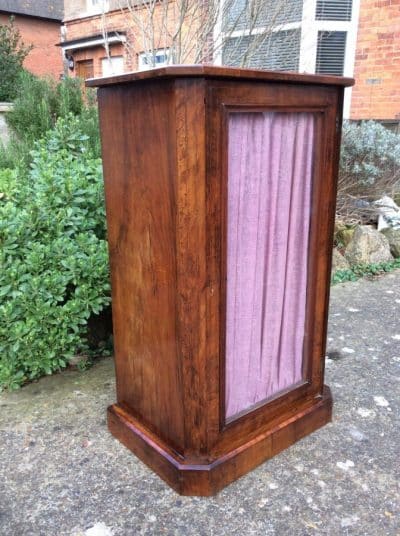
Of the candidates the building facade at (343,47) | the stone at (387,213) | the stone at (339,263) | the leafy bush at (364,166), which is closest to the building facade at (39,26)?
the building facade at (343,47)

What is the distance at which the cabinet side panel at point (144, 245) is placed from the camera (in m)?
1.56

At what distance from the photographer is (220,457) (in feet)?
5.86

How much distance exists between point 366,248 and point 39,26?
1653 centimetres

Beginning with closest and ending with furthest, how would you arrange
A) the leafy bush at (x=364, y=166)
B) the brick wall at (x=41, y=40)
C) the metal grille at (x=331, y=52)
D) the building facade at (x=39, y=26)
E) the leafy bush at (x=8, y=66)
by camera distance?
the leafy bush at (x=364, y=166), the metal grille at (x=331, y=52), the leafy bush at (x=8, y=66), the building facade at (x=39, y=26), the brick wall at (x=41, y=40)

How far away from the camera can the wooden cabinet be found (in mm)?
1503

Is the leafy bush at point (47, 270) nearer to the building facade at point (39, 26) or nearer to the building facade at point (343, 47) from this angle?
the building facade at point (343, 47)

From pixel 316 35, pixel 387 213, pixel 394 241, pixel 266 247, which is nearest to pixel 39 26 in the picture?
pixel 316 35

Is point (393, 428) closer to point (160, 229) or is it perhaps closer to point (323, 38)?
point (160, 229)

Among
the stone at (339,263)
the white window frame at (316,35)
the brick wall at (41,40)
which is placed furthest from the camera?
the brick wall at (41,40)

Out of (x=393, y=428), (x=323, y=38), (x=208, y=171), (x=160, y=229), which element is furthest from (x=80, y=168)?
(x=323, y=38)

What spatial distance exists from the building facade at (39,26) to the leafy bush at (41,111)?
1190 cm

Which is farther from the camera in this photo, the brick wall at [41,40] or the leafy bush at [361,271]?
the brick wall at [41,40]

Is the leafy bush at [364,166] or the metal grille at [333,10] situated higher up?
the metal grille at [333,10]

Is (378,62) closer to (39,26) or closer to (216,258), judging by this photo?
(216,258)
